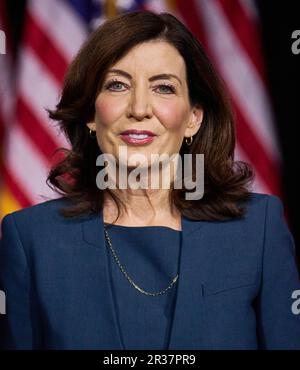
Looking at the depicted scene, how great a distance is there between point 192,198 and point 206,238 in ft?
0.37

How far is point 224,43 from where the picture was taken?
1983 mm


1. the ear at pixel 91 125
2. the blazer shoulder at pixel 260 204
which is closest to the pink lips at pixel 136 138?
the ear at pixel 91 125

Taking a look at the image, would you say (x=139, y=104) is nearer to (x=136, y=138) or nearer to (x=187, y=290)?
(x=136, y=138)

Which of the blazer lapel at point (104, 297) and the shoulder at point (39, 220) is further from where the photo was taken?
the shoulder at point (39, 220)

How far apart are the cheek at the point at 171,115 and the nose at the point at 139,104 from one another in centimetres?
3

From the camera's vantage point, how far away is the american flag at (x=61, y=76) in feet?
6.48

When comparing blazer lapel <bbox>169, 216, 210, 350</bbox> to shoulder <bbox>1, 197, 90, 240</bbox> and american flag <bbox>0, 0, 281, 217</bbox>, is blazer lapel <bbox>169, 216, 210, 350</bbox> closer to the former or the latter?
shoulder <bbox>1, 197, 90, 240</bbox>

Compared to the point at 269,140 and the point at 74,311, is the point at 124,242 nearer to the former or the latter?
the point at 74,311

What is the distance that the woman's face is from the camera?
1365 mm

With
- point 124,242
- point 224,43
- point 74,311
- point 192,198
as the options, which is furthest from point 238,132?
point 74,311

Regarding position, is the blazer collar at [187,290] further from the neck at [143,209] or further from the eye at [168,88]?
the eye at [168,88]

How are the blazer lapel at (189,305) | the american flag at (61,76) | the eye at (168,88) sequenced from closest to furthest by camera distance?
the blazer lapel at (189,305)
the eye at (168,88)
the american flag at (61,76)
